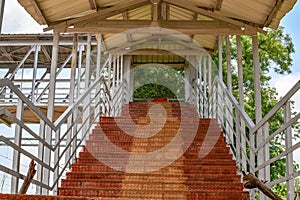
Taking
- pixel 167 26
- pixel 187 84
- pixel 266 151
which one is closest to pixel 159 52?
pixel 187 84

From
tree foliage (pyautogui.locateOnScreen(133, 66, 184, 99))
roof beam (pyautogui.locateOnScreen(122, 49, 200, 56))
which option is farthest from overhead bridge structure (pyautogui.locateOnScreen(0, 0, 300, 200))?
tree foliage (pyautogui.locateOnScreen(133, 66, 184, 99))

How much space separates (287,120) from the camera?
12.9 ft

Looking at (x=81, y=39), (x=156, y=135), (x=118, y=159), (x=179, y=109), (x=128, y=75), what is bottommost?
(x=118, y=159)

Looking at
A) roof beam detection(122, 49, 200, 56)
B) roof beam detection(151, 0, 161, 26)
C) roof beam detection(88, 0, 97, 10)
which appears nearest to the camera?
roof beam detection(151, 0, 161, 26)

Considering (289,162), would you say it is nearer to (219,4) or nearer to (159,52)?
(219,4)

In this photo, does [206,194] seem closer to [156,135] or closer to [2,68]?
[156,135]

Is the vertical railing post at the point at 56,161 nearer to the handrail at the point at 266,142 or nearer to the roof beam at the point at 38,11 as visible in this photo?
the roof beam at the point at 38,11

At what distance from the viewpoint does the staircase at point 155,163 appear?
549 centimetres

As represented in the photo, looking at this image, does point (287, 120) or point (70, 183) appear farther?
point (70, 183)

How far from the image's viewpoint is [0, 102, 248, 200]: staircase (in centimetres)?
549

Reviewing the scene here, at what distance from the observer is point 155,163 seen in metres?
6.49

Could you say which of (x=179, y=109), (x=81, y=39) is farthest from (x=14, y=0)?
(x=81, y=39)

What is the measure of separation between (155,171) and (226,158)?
1159mm

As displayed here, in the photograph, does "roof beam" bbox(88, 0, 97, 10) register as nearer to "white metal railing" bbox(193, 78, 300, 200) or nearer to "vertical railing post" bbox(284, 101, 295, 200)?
"white metal railing" bbox(193, 78, 300, 200)
